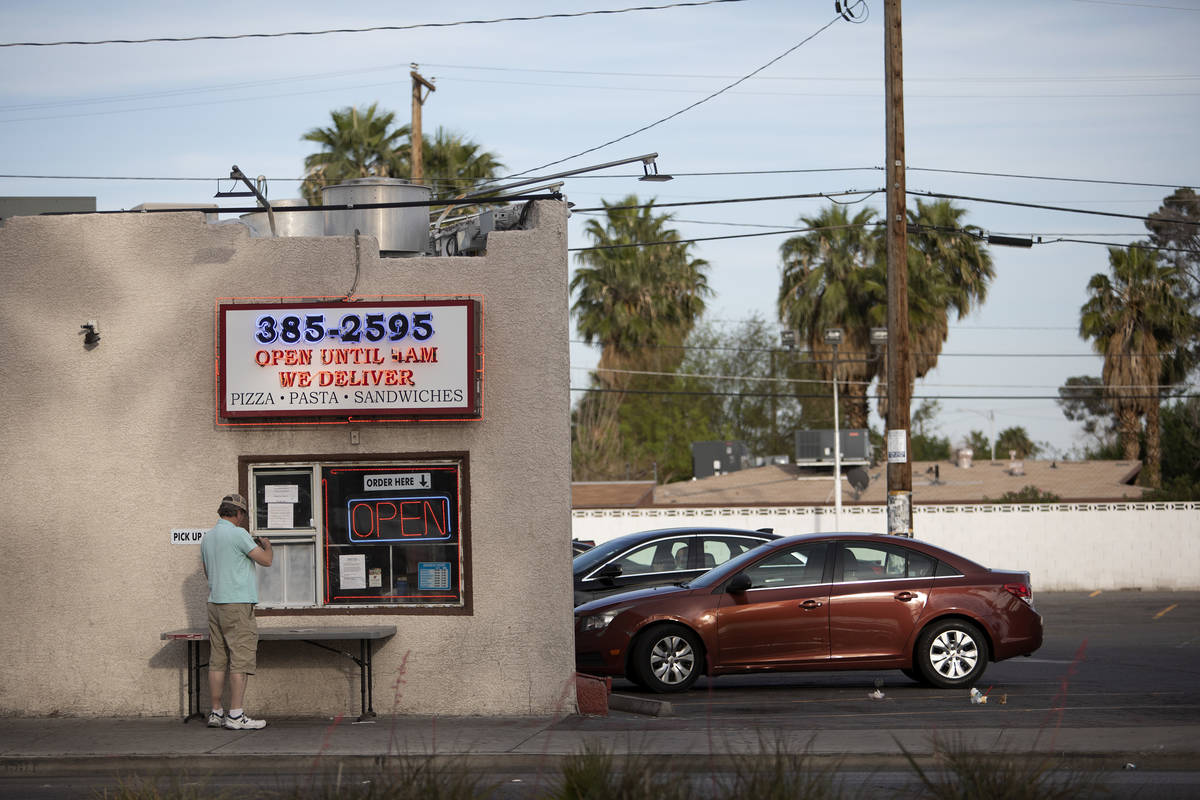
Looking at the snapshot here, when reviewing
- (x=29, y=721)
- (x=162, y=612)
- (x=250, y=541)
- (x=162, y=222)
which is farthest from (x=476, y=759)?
(x=162, y=222)

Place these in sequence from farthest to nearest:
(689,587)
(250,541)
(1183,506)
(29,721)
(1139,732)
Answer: (1183,506) < (689,587) < (29,721) < (250,541) < (1139,732)

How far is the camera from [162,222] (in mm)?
11297

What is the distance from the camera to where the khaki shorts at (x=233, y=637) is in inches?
404

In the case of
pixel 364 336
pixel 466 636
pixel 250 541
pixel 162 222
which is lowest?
pixel 466 636

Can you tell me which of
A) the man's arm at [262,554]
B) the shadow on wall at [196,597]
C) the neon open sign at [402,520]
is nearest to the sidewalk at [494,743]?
the shadow on wall at [196,597]

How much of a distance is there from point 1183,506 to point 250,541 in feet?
78.1

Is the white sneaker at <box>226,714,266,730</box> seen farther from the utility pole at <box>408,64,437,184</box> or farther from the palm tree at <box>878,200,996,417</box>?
the palm tree at <box>878,200,996,417</box>

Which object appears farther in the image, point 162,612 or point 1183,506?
point 1183,506

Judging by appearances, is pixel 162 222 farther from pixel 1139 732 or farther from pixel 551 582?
pixel 1139 732

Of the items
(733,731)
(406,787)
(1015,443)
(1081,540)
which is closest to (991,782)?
(406,787)

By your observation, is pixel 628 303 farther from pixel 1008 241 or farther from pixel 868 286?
pixel 1008 241

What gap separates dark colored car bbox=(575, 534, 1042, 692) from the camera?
12.4 metres

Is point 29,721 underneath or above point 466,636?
underneath

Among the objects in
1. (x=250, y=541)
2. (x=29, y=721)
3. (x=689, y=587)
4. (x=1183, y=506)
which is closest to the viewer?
(x=250, y=541)
